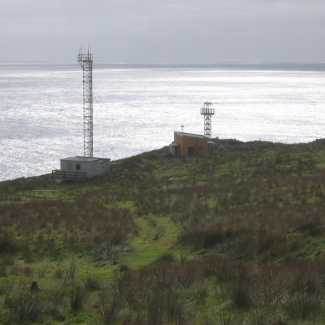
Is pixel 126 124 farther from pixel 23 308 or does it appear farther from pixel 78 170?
pixel 23 308

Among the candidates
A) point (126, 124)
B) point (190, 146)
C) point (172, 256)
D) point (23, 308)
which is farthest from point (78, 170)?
point (126, 124)

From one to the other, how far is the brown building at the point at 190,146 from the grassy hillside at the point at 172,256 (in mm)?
16804

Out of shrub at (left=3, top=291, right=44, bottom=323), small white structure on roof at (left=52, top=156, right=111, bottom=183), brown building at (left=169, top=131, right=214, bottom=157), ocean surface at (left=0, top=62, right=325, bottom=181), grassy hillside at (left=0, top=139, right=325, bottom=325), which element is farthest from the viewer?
ocean surface at (left=0, top=62, right=325, bottom=181)

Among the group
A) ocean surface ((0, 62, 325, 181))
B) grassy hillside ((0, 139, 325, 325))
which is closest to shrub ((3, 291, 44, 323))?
grassy hillside ((0, 139, 325, 325))

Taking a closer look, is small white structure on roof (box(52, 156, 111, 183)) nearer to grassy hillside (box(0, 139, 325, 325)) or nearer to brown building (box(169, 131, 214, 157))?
brown building (box(169, 131, 214, 157))

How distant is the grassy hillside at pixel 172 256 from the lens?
767 cm

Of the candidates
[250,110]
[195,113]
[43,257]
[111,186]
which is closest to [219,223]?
[43,257]

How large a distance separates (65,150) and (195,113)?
198ft

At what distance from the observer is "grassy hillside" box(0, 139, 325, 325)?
7.67 metres

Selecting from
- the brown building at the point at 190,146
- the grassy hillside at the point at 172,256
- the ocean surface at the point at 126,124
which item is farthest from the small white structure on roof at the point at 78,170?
the ocean surface at the point at 126,124

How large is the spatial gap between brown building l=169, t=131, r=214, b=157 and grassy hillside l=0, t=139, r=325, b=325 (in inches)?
662

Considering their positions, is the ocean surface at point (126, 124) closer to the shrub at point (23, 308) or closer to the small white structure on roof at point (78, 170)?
the small white structure on roof at point (78, 170)

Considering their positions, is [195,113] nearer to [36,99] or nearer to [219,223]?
[36,99]

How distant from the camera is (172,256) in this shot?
40.0ft
